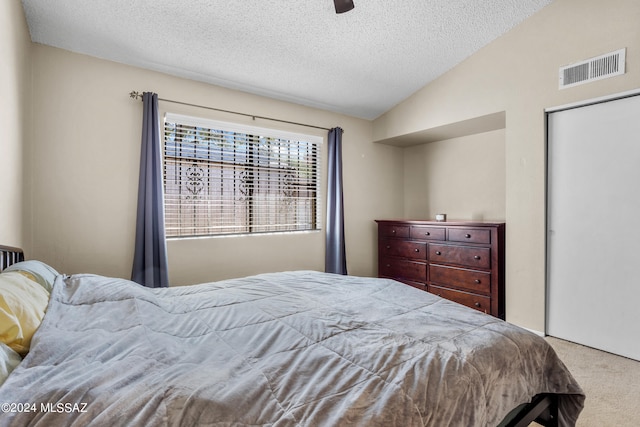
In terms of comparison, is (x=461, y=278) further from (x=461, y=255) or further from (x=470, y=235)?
(x=470, y=235)

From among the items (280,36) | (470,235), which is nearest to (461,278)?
(470,235)

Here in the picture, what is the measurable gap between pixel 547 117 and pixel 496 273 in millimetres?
1484

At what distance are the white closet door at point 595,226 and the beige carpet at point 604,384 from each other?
0.49 ft

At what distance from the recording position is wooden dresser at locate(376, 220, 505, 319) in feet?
10.3

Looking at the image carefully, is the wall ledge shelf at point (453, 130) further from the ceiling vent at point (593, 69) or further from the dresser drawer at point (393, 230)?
the dresser drawer at point (393, 230)

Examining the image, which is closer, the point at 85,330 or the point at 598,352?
the point at 85,330

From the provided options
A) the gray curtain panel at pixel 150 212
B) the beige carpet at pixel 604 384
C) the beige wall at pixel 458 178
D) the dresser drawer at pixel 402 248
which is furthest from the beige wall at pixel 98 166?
the beige carpet at pixel 604 384

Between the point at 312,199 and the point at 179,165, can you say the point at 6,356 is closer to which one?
the point at 179,165

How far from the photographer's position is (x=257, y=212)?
11.9ft

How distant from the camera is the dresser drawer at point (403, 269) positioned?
148 inches

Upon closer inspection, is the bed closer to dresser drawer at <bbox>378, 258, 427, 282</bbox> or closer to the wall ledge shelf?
dresser drawer at <bbox>378, 258, 427, 282</bbox>

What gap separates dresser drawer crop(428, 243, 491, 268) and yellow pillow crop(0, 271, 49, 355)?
3308 mm

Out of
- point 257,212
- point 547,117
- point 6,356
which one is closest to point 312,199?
point 257,212

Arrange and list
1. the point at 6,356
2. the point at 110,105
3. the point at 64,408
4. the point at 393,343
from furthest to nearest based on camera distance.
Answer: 1. the point at 110,105
2. the point at 393,343
3. the point at 6,356
4. the point at 64,408
